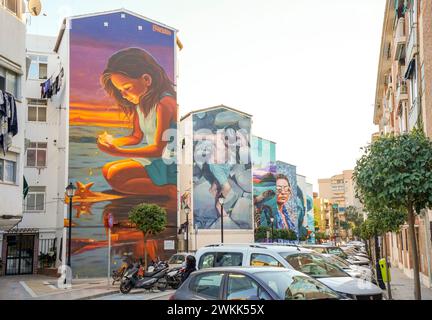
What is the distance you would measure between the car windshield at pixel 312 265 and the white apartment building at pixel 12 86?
12.4 metres

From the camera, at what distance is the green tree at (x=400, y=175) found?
1223cm

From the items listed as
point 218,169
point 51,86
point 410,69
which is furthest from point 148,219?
point 218,169

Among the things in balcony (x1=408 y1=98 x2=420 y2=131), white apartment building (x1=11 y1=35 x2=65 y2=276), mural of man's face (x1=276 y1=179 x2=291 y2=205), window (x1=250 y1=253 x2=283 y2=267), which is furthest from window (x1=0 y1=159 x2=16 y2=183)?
mural of man's face (x1=276 y1=179 x2=291 y2=205)

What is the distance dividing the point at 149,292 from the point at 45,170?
20.6m

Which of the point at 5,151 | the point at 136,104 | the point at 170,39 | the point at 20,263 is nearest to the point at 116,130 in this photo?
the point at 136,104

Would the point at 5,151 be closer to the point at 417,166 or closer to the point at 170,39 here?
the point at 417,166

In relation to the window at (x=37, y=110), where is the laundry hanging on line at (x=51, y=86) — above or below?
above

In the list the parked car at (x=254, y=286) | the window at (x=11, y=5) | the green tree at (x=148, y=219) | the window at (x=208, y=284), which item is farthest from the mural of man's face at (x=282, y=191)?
the parked car at (x=254, y=286)

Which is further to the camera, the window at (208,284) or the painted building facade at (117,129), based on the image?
the painted building facade at (117,129)

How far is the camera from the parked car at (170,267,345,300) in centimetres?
739

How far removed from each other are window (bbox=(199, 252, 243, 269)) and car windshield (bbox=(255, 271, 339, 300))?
3876mm

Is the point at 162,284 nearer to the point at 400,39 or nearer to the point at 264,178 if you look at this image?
the point at 400,39

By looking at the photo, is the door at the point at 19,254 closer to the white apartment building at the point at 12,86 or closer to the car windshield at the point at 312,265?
the white apartment building at the point at 12,86
